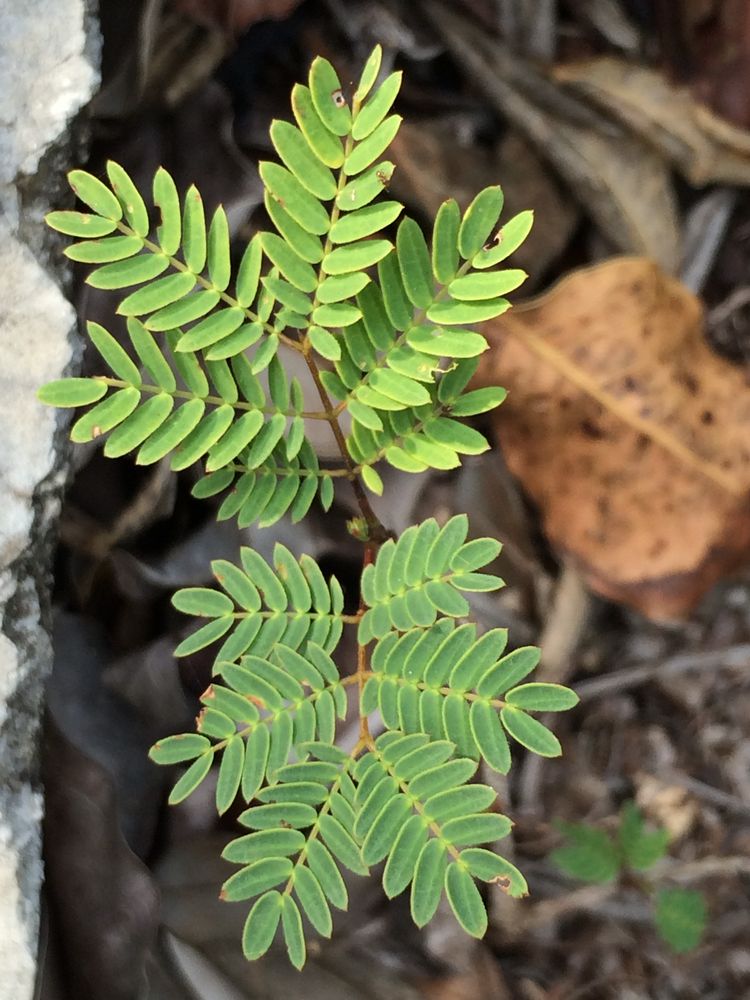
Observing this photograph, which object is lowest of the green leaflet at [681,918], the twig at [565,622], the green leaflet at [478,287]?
the green leaflet at [681,918]

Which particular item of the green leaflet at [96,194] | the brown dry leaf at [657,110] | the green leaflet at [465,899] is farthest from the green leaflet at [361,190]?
the brown dry leaf at [657,110]

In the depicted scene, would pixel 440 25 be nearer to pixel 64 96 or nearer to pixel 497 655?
pixel 64 96

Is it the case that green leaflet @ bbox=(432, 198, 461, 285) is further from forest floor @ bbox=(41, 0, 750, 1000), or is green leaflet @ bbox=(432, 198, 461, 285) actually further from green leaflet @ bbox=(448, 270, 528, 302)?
forest floor @ bbox=(41, 0, 750, 1000)

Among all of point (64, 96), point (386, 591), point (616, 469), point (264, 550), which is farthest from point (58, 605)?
point (616, 469)

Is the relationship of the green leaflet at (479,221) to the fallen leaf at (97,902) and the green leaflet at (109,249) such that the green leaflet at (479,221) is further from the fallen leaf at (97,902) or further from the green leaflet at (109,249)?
the fallen leaf at (97,902)

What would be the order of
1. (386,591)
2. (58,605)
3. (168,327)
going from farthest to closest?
1. (58,605)
2. (386,591)
3. (168,327)

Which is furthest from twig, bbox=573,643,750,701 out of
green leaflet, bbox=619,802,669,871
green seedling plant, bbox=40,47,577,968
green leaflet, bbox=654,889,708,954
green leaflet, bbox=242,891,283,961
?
green leaflet, bbox=242,891,283,961
